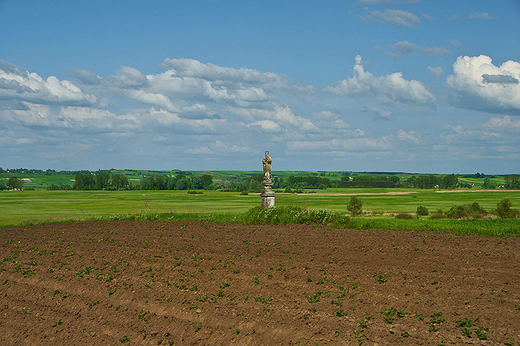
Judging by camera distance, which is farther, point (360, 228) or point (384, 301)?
point (360, 228)

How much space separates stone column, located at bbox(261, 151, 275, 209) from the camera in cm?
2380

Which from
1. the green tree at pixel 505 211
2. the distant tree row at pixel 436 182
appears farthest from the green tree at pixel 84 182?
the green tree at pixel 505 211

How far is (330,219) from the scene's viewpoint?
21.8 meters

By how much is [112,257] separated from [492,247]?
40.3 ft

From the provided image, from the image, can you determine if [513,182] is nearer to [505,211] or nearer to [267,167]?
[505,211]

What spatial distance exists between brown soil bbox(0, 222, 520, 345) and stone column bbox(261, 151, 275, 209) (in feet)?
24.9

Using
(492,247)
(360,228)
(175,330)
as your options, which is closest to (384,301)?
(175,330)

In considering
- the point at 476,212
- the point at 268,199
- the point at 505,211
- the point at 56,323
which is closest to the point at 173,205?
the point at 268,199

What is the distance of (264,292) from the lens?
384 inches

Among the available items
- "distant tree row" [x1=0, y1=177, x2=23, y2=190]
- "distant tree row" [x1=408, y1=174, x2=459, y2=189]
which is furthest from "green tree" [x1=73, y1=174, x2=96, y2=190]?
"distant tree row" [x1=408, y1=174, x2=459, y2=189]

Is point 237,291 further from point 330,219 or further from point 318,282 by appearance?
point 330,219

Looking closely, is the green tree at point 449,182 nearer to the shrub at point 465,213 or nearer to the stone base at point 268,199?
the shrub at point 465,213

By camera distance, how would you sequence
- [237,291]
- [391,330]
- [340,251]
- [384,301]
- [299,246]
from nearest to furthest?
[391,330] < [384,301] < [237,291] < [340,251] < [299,246]

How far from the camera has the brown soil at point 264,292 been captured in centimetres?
774
